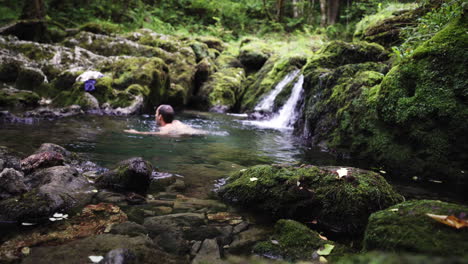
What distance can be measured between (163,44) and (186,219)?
52.2ft

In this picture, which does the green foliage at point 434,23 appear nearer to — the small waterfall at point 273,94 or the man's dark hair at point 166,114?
the man's dark hair at point 166,114

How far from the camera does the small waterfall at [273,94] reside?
13.8 meters

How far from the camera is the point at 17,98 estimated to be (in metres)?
10.4

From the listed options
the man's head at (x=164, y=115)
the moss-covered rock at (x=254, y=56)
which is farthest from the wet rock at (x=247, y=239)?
the moss-covered rock at (x=254, y=56)

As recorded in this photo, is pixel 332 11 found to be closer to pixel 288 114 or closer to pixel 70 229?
pixel 288 114

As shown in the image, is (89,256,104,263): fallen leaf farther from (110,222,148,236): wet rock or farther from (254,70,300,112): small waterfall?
(254,70,300,112): small waterfall

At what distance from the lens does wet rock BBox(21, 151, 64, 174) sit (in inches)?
167

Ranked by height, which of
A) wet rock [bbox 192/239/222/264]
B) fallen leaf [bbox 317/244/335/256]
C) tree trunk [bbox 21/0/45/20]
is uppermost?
tree trunk [bbox 21/0/45/20]

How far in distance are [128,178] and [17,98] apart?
896 centimetres

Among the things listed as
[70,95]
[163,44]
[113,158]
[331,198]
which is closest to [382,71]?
[331,198]

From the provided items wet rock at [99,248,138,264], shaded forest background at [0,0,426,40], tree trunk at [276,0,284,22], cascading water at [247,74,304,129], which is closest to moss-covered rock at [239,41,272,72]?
shaded forest background at [0,0,426,40]

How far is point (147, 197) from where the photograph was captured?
3.83 metres

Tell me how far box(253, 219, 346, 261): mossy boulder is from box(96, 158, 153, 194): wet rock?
1919mm

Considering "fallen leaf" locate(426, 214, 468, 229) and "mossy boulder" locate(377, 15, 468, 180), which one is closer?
"fallen leaf" locate(426, 214, 468, 229)
